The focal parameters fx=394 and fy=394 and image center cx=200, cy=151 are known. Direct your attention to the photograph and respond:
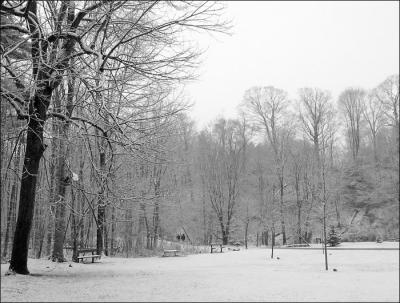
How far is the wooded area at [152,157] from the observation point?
821 centimetres

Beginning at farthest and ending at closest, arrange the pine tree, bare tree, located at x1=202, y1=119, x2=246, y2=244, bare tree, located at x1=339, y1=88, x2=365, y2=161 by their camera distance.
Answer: bare tree, located at x1=339, y1=88, x2=365, y2=161
bare tree, located at x1=202, y1=119, x2=246, y2=244
the pine tree

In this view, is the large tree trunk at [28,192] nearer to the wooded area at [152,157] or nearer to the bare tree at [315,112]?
the wooded area at [152,157]

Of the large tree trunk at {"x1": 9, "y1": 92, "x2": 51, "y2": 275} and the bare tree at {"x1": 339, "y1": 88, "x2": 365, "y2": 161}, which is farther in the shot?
the bare tree at {"x1": 339, "y1": 88, "x2": 365, "y2": 161}

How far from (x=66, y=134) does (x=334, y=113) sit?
32.7 meters

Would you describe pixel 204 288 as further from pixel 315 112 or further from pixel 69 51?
pixel 315 112

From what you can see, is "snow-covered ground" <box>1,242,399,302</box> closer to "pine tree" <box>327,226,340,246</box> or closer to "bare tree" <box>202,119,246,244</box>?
"pine tree" <box>327,226,340,246</box>

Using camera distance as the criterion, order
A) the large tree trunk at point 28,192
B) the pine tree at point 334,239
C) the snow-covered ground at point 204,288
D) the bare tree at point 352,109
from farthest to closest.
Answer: the bare tree at point 352,109 → the pine tree at point 334,239 → the large tree trunk at point 28,192 → the snow-covered ground at point 204,288

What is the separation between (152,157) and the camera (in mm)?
9750

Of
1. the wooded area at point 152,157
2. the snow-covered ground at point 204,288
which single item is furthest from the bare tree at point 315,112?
the snow-covered ground at point 204,288

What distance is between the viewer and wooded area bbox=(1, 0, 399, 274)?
821 cm

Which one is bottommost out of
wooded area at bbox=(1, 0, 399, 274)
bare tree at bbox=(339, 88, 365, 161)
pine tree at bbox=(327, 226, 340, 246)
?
pine tree at bbox=(327, 226, 340, 246)

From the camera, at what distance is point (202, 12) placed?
315 inches

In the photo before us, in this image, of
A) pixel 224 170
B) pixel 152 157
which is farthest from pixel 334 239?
pixel 152 157

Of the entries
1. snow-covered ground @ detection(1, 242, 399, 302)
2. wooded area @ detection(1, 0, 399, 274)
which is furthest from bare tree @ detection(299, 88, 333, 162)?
snow-covered ground @ detection(1, 242, 399, 302)
